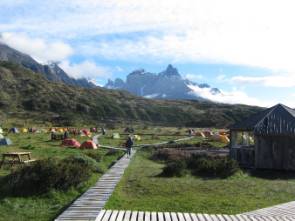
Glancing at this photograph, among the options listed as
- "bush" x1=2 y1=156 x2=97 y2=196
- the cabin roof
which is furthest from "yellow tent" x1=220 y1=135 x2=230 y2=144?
"bush" x1=2 y1=156 x2=97 y2=196

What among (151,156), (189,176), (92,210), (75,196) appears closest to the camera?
(92,210)

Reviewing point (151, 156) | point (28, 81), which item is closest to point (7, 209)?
point (151, 156)

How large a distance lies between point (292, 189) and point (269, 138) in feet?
26.9

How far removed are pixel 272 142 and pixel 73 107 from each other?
450 feet

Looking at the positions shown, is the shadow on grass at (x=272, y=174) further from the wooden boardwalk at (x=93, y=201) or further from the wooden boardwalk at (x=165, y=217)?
the wooden boardwalk at (x=165, y=217)

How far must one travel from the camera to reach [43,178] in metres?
18.3

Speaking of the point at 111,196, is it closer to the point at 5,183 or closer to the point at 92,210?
the point at 92,210

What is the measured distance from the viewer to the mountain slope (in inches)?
5770

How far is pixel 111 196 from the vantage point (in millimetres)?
16859

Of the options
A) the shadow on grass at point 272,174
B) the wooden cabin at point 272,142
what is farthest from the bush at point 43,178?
the wooden cabin at point 272,142

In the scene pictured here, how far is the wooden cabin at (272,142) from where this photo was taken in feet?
94.0

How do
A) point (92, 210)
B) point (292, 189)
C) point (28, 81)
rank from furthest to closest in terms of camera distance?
point (28, 81) < point (292, 189) < point (92, 210)

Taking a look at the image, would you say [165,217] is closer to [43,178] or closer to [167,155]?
[43,178]

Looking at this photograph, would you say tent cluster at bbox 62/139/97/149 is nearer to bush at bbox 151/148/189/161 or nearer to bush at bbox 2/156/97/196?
bush at bbox 151/148/189/161
